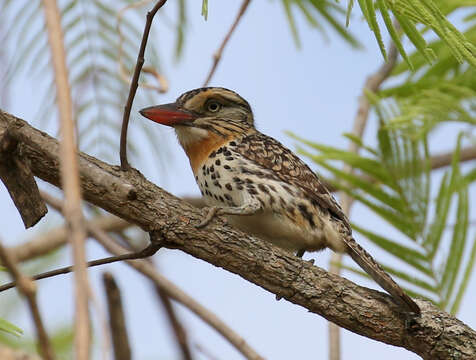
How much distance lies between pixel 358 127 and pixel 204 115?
98 cm

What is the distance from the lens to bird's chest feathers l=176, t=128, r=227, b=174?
3.87 meters

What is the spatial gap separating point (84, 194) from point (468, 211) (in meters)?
1.98

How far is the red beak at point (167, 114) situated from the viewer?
360cm

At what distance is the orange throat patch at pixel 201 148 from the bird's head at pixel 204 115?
1cm

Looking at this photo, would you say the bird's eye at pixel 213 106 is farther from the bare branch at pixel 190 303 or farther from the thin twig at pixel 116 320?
the thin twig at pixel 116 320

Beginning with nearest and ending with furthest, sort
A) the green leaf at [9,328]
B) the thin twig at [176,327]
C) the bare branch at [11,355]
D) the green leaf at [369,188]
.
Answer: the bare branch at [11,355]
the green leaf at [9,328]
the thin twig at [176,327]
the green leaf at [369,188]

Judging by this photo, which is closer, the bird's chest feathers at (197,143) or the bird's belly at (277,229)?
the bird's belly at (277,229)

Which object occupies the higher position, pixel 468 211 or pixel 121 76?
pixel 121 76

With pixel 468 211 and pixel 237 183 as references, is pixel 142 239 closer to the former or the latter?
pixel 237 183

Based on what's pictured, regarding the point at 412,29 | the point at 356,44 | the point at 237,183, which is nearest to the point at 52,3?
the point at 412,29

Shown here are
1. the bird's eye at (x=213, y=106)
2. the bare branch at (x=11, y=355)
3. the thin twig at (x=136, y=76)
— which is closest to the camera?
the bare branch at (x=11, y=355)

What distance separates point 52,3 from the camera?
1.21 meters

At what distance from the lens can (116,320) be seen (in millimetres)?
2488

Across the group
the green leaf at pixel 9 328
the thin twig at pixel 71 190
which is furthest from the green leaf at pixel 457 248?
the thin twig at pixel 71 190
